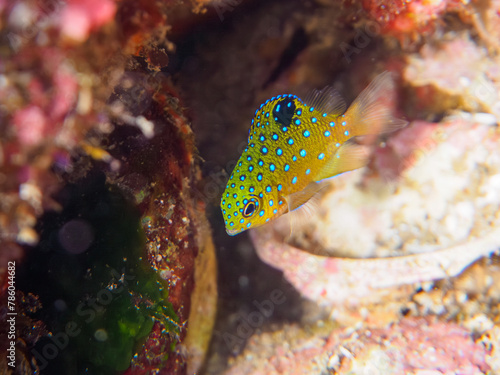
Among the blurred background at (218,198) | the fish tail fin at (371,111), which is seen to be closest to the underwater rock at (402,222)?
the blurred background at (218,198)

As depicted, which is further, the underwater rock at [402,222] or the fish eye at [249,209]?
the underwater rock at [402,222]

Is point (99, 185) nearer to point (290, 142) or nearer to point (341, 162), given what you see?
point (290, 142)

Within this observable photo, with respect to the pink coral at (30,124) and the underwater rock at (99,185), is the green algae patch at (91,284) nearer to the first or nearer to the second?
the underwater rock at (99,185)

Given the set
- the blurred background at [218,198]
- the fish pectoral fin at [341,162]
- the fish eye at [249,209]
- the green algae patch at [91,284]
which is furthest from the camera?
the fish pectoral fin at [341,162]

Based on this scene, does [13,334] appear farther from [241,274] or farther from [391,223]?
[391,223]

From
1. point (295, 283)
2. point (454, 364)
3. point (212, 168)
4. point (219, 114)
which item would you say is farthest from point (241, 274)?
point (454, 364)

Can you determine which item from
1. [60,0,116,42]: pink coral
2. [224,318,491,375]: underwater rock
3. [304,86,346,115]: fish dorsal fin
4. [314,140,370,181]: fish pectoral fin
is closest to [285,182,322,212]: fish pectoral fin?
[314,140,370,181]: fish pectoral fin
